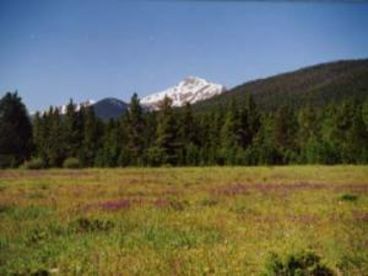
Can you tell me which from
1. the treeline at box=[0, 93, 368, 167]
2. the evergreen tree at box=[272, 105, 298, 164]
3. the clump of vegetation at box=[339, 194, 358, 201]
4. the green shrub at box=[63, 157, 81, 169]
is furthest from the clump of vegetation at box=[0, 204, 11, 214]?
the evergreen tree at box=[272, 105, 298, 164]

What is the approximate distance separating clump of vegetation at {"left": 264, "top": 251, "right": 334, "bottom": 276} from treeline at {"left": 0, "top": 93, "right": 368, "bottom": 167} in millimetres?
37195

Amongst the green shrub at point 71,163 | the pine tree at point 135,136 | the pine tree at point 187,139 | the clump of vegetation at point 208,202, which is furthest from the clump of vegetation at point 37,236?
the pine tree at point 187,139

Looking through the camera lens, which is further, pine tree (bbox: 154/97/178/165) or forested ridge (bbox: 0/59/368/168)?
pine tree (bbox: 154/97/178/165)

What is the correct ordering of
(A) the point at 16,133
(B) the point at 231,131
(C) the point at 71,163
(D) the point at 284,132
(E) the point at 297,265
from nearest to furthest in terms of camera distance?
(E) the point at 297,265
(A) the point at 16,133
(C) the point at 71,163
(B) the point at 231,131
(D) the point at 284,132

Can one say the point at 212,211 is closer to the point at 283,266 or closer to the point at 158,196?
the point at 158,196

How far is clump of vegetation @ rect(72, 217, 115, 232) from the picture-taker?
12.5m

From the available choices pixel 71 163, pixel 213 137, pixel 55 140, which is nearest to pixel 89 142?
pixel 71 163

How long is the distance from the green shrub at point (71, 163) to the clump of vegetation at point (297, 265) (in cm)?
3737

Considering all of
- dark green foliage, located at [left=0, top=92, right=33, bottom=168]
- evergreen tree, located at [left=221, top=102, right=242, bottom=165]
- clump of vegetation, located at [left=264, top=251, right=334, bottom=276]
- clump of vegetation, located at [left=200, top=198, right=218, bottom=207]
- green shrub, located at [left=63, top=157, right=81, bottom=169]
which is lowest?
clump of vegetation, located at [left=264, top=251, right=334, bottom=276]

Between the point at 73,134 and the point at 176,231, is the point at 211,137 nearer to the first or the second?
the point at 73,134

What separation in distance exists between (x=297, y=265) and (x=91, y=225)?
18.5ft

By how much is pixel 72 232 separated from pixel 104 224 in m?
1.00

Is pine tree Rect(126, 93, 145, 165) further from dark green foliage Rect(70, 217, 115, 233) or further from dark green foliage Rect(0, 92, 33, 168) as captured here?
dark green foliage Rect(70, 217, 115, 233)

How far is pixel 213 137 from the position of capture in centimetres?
7662
